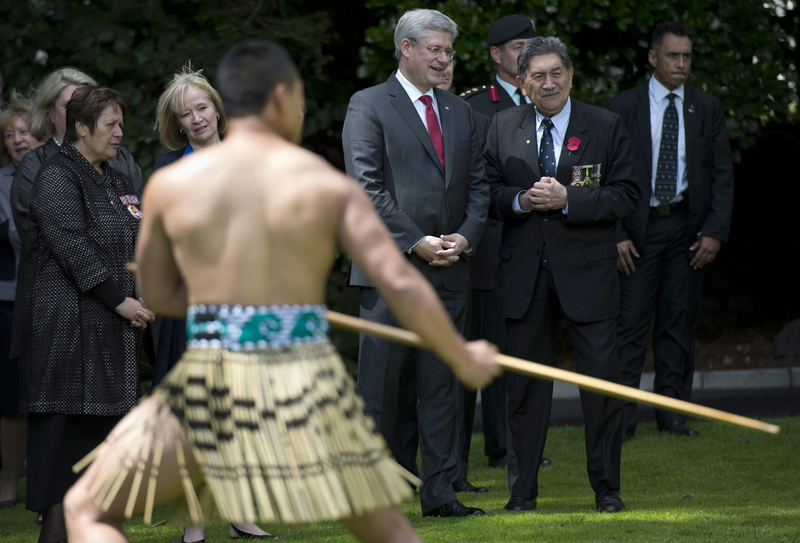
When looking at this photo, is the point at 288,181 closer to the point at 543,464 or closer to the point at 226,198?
the point at 226,198

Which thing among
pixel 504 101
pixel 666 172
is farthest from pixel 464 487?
pixel 666 172

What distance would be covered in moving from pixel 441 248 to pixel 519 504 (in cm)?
135

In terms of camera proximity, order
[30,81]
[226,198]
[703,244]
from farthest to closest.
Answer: [30,81] < [703,244] < [226,198]

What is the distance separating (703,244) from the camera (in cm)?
708

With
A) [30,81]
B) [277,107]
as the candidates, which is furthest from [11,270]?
Answer: [277,107]

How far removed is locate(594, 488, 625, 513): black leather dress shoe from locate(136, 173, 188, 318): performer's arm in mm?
2799

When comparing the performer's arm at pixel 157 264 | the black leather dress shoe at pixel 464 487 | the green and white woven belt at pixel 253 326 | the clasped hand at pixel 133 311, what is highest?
the performer's arm at pixel 157 264

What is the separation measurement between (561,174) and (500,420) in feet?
6.67

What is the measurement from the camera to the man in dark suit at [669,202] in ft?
23.1

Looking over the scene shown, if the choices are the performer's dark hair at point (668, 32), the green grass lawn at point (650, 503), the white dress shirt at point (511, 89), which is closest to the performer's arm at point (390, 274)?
the green grass lawn at point (650, 503)

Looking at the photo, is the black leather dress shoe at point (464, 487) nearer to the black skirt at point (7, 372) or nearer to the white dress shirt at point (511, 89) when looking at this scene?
the white dress shirt at point (511, 89)

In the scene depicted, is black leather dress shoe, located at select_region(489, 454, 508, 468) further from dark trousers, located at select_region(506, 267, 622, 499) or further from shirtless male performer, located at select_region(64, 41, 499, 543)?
shirtless male performer, located at select_region(64, 41, 499, 543)

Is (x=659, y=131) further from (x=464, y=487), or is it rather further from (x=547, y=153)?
(x=464, y=487)

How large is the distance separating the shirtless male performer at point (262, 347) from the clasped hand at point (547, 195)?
251 cm
